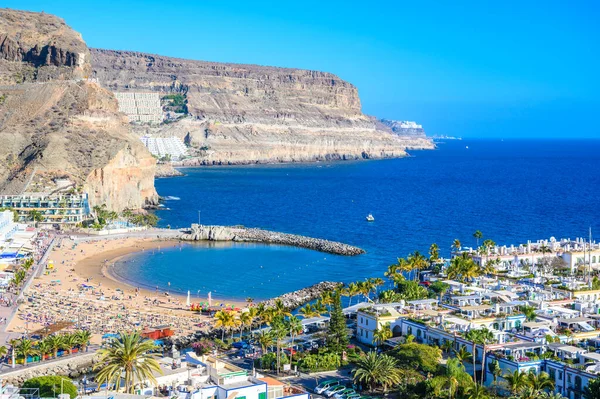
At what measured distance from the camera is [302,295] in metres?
65.5

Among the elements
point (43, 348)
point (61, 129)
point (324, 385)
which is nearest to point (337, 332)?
point (324, 385)

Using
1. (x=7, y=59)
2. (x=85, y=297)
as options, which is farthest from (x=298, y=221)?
(x=7, y=59)

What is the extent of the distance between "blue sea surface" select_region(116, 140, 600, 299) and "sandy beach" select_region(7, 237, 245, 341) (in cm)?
352

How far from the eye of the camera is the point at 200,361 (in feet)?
130

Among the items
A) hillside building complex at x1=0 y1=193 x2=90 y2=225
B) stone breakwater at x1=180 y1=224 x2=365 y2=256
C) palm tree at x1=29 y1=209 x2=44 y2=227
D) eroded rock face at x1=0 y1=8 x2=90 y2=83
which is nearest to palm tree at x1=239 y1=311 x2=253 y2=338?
stone breakwater at x1=180 y1=224 x2=365 y2=256

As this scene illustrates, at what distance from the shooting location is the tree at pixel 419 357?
40.0m

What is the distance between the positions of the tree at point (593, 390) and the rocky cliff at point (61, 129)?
82.6m

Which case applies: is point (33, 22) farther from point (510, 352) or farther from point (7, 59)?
point (510, 352)

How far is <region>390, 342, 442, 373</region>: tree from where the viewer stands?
40.0 meters

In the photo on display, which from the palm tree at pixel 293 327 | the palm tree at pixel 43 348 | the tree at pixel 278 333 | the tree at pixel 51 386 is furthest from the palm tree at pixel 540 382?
the palm tree at pixel 43 348

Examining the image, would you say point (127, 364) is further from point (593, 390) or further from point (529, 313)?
point (529, 313)

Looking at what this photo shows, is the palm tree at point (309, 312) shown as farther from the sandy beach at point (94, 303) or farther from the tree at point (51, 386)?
the tree at point (51, 386)

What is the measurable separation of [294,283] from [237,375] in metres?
35.7

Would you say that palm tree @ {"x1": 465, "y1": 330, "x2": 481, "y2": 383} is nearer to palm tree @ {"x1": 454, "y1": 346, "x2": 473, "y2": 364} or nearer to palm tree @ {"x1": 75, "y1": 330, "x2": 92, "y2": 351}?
palm tree @ {"x1": 454, "y1": 346, "x2": 473, "y2": 364}
